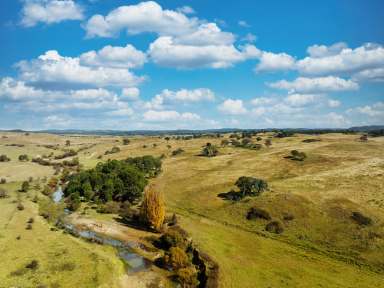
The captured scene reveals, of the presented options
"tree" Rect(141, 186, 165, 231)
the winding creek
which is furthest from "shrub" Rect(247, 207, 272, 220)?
the winding creek

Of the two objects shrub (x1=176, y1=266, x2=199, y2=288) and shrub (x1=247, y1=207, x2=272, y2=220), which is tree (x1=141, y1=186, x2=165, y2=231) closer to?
shrub (x1=247, y1=207, x2=272, y2=220)

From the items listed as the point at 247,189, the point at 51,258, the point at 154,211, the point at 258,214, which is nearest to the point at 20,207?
the point at 51,258

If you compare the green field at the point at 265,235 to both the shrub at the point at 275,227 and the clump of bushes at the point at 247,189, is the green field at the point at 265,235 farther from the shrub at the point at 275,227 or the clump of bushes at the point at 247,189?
the clump of bushes at the point at 247,189

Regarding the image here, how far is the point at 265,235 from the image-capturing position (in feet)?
212

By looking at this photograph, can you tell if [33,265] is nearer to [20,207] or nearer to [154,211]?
[154,211]

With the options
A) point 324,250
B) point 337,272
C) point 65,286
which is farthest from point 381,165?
point 65,286

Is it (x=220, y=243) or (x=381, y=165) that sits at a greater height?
(x=381, y=165)

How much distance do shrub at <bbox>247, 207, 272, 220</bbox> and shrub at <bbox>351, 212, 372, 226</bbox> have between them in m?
16.2

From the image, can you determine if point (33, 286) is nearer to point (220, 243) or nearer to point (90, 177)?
point (220, 243)

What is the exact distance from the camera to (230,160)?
486 ft

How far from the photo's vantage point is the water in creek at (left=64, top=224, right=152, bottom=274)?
52578 millimetres

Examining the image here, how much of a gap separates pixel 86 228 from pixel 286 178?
62.3m

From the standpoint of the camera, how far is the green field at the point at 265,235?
156ft

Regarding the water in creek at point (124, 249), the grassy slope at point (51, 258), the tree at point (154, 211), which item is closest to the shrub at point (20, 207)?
the grassy slope at point (51, 258)
